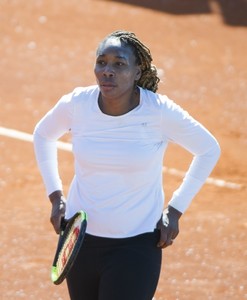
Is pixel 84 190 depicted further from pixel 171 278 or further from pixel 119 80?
pixel 171 278

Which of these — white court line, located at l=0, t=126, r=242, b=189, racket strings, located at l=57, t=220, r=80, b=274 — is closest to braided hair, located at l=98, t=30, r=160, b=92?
racket strings, located at l=57, t=220, r=80, b=274

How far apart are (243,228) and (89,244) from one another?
3823mm

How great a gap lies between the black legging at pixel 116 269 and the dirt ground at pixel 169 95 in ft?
7.46

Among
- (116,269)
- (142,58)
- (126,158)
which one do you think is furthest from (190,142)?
(116,269)

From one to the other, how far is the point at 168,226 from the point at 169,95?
24.5 feet

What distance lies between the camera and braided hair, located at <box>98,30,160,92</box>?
452cm

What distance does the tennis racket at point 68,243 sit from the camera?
13.9ft

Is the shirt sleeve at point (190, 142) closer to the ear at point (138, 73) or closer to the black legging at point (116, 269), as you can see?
the ear at point (138, 73)

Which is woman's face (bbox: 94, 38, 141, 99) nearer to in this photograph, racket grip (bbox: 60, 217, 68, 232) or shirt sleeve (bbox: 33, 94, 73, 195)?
shirt sleeve (bbox: 33, 94, 73, 195)

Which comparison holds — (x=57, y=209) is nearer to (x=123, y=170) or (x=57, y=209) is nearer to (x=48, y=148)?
(x=48, y=148)

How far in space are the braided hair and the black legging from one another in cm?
74

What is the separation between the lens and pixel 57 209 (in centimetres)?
470

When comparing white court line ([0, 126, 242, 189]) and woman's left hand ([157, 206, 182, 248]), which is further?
white court line ([0, 126, 242, 189])

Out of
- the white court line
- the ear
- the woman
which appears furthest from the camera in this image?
the white court line
